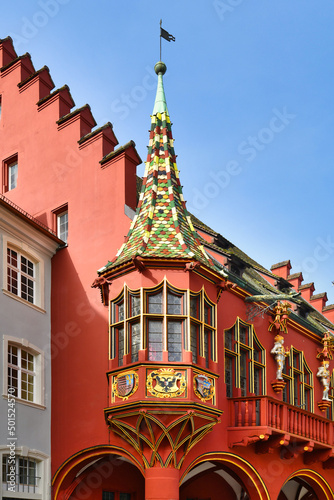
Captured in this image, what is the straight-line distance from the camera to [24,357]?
19.7m

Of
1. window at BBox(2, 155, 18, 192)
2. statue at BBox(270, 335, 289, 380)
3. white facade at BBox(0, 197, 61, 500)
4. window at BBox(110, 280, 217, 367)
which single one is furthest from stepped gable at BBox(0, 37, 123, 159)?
statue at BBox(270, 335, 289, 380)

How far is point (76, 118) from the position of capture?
73.5 feet

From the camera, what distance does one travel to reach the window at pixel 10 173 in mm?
23797

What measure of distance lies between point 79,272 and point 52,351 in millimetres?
2160

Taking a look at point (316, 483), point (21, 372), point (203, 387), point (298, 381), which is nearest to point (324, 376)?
point (298, 381)

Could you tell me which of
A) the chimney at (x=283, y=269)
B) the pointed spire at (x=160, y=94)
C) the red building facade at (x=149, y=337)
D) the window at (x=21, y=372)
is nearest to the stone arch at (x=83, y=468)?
the red building facade at (x=149, y=337)

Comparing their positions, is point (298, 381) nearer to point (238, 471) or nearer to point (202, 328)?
point (238, 471)

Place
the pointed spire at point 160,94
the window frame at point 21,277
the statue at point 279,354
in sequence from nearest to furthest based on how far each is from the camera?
the window frame at point 21,277 → the pointed spire at point 160,94 → the statue at point 279,354

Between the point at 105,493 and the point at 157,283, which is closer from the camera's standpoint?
the point at 157,283

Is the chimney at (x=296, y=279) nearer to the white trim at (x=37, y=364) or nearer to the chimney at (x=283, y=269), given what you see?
the chimney at (x=283, y=269)

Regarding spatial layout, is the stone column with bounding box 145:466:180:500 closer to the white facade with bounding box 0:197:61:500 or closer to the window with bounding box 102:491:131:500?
the white facade with bounding box 0:197:61:500

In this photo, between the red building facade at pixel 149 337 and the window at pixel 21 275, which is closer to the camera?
the red building facade at pixel 149 337

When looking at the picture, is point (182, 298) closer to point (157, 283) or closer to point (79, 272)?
point (157, 283)

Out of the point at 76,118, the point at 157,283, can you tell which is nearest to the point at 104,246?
the point at 157,283
